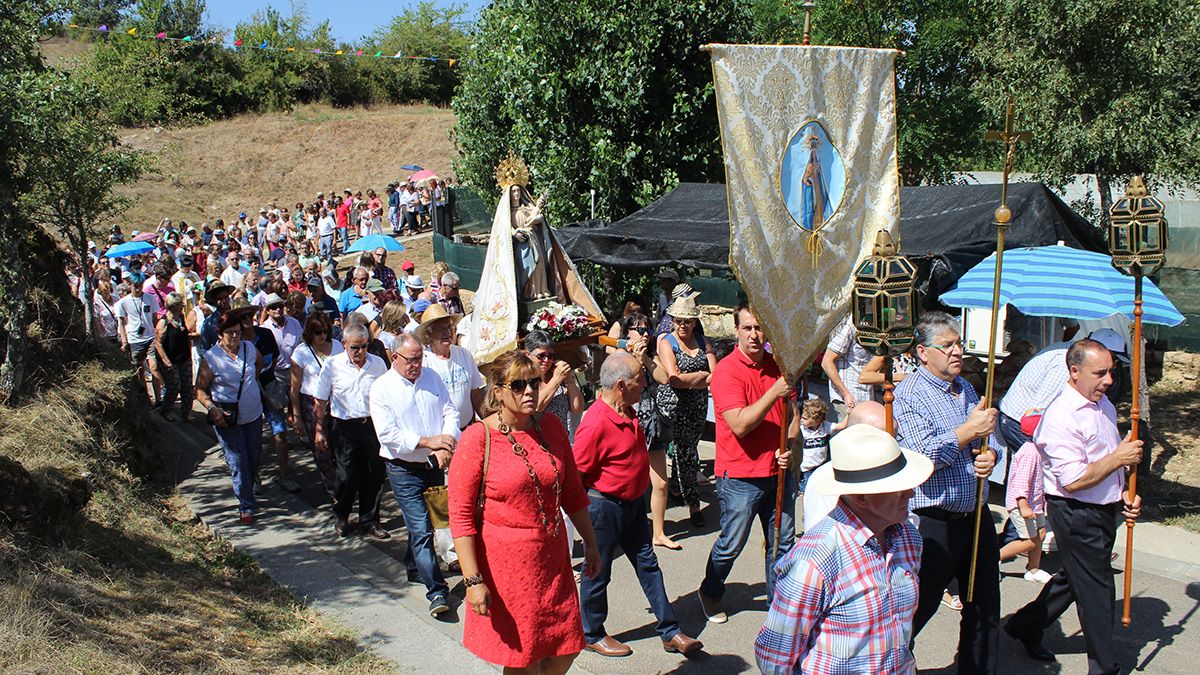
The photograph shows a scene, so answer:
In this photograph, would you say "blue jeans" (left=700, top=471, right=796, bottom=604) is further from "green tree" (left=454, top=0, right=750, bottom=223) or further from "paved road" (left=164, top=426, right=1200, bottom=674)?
"green tree" (left=454, top=0, right=750, bottom=223)

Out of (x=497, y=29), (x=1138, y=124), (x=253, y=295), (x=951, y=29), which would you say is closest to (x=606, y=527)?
(x=1138, y=124)

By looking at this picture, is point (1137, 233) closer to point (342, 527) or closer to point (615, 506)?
point (615, 506)

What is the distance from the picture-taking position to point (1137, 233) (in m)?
5.59

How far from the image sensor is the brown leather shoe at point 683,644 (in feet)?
19.0

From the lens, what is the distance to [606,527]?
19.1ft

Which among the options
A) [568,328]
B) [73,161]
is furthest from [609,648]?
[73,161]

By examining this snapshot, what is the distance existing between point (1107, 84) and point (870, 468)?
30.6 ft

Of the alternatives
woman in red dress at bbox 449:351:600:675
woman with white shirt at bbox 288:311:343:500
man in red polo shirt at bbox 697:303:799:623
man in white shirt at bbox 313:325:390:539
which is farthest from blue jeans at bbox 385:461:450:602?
woman in red dress at bbox 449:351:600:675

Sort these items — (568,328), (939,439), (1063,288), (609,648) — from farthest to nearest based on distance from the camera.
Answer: (1063,288)
(568,328)
(609,648)
(939,439)

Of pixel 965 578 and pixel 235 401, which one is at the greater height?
pixel 235 401

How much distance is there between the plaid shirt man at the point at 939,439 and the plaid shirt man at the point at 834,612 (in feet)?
4.58

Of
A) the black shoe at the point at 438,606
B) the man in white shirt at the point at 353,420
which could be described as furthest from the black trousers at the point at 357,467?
the black shoe at the point at 438,606

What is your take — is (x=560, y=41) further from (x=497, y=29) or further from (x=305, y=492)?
(x=305, y=492)

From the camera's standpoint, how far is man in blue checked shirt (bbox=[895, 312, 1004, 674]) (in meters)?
4.80
